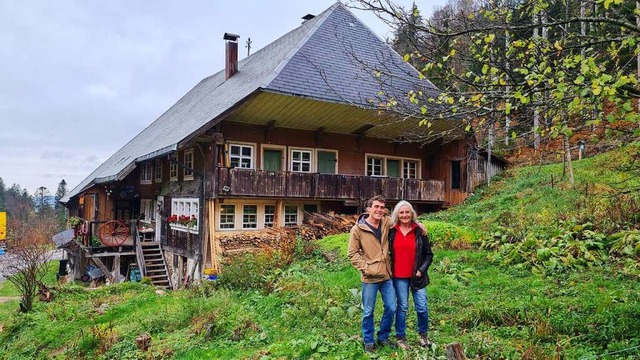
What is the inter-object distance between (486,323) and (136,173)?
24.5m

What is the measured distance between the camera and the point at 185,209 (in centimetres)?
1919

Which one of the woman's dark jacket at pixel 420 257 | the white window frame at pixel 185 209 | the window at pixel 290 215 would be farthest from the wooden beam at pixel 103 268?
the woman's dark jacket at pixel 420 257

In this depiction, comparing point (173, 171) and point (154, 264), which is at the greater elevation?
point (173, 171)

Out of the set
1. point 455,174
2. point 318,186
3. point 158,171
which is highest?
point 158,171

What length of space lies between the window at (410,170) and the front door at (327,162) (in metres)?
4.34

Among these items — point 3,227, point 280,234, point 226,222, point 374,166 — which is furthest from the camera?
point 3,227

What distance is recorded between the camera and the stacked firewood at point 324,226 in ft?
53.8

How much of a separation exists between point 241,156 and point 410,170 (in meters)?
9.45

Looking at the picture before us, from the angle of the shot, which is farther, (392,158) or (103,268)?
(392,158)

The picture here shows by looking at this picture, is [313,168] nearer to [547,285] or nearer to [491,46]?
[547,285]

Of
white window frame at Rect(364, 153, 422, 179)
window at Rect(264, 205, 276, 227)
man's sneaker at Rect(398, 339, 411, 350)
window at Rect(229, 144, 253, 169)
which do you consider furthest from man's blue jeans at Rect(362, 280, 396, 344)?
white window frame at Rect(364, 153, 422, 179)

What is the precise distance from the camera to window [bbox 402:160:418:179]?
2266 cm

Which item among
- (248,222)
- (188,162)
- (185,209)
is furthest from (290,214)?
(188,162)

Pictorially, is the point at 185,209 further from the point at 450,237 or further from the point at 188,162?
the point at 450,237
